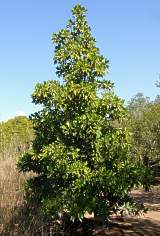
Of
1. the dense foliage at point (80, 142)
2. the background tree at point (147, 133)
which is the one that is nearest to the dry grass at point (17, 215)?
the dense foliage at point (80, 142)

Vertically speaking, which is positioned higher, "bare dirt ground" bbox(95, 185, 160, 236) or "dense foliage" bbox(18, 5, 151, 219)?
"dense foliage" bbox(18, 5, 151, 219)

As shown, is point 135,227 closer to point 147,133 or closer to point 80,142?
point 80,142

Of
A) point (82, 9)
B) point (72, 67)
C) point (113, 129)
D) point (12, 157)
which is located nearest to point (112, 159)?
point (113, 129)

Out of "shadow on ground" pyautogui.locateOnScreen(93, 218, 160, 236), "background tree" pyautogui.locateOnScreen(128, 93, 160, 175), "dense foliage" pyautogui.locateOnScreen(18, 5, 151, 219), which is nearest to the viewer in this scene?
"dense foliage" pyautogui.locateOnScreen(18, 5, 151, 219)

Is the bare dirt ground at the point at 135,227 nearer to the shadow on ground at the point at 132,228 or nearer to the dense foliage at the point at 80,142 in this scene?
the shadow on ground at the point at 132,228

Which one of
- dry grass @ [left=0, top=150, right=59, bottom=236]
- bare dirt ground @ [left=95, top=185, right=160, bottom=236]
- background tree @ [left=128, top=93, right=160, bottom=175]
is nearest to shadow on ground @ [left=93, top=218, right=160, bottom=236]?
bare dirt ground @ [left=95, top=185, right=160, bottom=236]

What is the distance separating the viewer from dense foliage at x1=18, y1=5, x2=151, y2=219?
857cm

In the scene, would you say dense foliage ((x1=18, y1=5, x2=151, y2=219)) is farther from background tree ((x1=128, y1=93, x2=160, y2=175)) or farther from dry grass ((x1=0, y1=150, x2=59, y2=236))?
background tree ((x1=128, y1=93, x2=160, y2=175))

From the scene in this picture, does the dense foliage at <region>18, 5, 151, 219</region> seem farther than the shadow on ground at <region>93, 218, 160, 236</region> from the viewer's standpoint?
No

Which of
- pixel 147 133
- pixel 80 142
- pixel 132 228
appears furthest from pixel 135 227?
pixel 147 133

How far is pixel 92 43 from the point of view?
9.59m

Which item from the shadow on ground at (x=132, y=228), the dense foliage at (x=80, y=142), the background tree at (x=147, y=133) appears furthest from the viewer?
the background tree at (x=147, y=133)

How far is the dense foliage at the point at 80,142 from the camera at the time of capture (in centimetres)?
→ 857

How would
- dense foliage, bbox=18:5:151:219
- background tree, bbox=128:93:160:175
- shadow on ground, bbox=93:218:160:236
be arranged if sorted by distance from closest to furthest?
dense foliage, bbox=18:5:151:219
shadow on ground, bbox=93:218:160:236
background tree, bbox=128:93:160:175
